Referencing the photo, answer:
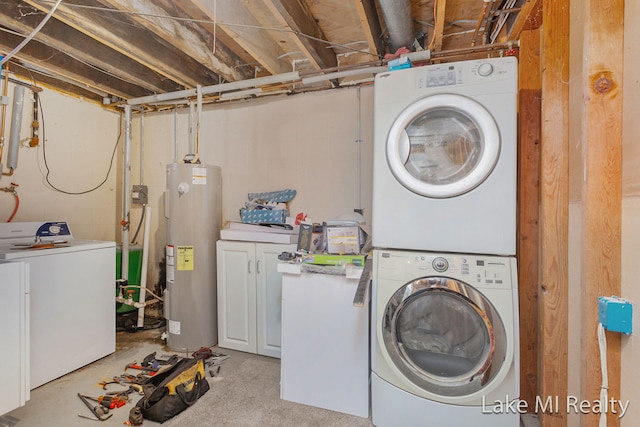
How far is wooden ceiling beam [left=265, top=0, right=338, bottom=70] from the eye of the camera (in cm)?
169

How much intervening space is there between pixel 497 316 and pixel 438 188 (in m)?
0.64

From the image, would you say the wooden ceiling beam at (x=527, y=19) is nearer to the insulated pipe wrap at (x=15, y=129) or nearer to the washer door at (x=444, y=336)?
the washer door at (x=444, y=336)

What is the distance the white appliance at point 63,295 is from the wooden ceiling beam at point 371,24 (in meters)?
2.44

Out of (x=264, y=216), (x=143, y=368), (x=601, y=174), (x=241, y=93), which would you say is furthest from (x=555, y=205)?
(x=143, y=368)

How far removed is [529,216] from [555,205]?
0.27 m

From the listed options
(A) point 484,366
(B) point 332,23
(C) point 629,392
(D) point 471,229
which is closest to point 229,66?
(B) point 332,23

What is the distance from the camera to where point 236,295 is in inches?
96.7

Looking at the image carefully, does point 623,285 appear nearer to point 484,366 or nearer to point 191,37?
point 484,366

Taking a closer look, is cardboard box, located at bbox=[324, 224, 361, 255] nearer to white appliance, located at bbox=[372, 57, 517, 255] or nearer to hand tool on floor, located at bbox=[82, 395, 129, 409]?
white appliance, located at bbox=[372, 57, 517, 255]

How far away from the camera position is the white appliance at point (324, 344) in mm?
1655

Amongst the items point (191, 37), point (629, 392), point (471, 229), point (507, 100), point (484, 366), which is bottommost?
point (484, 366)

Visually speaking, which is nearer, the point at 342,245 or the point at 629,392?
the point at 629,392

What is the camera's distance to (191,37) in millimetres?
2109

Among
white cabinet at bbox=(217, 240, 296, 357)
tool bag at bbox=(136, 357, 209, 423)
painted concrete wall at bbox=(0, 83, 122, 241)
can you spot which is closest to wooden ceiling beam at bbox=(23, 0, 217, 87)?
painted concrete wall at bbox=(0, 83, 122, 241)
